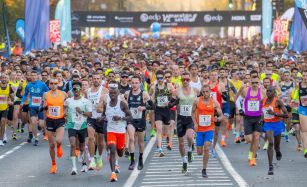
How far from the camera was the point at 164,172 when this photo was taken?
1878 cm

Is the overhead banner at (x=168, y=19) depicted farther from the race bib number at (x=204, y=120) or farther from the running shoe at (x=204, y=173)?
the running shoe at (x=204, y=173)

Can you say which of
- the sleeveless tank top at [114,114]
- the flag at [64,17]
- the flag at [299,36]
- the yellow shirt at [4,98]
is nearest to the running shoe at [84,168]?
the sleeveless tank top at [114,114]

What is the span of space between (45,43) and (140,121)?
26.0 metres

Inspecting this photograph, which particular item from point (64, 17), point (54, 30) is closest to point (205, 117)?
point (54, 30)

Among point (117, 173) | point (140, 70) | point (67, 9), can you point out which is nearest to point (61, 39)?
point (67, 9)

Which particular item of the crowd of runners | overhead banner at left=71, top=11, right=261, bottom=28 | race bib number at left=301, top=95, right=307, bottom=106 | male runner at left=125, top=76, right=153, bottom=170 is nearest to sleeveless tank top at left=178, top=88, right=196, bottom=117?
the crowd of runners

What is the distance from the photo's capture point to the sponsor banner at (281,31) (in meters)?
53.8

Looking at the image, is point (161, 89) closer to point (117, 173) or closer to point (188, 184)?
point (117, 173)

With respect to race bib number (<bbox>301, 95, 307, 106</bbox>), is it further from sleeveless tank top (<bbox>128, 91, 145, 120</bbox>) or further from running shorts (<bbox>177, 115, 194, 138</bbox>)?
sleeveless tank top (<bbox>128, 91, 145, 120</bbox>)

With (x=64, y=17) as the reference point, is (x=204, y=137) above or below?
below

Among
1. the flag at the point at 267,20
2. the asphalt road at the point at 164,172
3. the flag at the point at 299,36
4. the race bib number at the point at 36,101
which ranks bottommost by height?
the asphalt road at the point at 164,172

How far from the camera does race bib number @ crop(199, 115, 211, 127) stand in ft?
59.1

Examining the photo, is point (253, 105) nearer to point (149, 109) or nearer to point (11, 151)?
point (149, 109)

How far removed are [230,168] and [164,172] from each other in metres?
1.28
